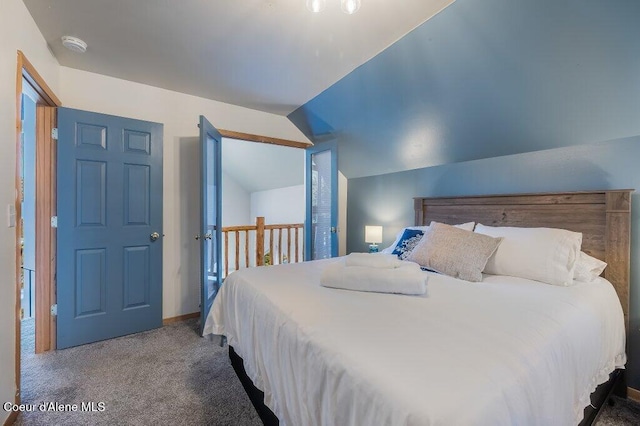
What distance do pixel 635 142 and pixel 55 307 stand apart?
443cm

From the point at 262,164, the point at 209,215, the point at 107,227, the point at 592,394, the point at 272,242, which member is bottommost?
the point at 592,394

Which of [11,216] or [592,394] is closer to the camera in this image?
[592,394]

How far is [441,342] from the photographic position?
0.96m

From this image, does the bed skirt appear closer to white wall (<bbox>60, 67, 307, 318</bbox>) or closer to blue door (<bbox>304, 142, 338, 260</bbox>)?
white wall (<bbox>60, 67, 307, 318</bbox>)

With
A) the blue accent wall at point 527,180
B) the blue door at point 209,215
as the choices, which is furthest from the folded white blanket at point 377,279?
the blue door at point 209,215

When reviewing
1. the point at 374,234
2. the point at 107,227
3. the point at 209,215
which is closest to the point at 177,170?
the point at 209,215

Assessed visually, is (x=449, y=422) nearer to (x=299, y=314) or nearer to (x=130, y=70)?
(x=299, y=314)

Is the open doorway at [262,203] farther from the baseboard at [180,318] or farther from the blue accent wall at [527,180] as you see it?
the blue accent wall at [527,180]

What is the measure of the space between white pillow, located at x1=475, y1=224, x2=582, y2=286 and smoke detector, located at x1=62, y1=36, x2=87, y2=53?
3.40 metres

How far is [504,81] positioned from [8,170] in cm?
311

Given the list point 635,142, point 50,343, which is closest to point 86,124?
point 50,343

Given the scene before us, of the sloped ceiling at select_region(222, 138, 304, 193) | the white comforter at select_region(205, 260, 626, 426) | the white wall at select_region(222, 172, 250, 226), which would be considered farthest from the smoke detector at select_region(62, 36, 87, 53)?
the white wall at select_region(222, 172, 250, 226)

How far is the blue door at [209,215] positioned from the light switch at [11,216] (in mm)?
1225

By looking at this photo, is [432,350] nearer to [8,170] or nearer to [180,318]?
[8,170]
